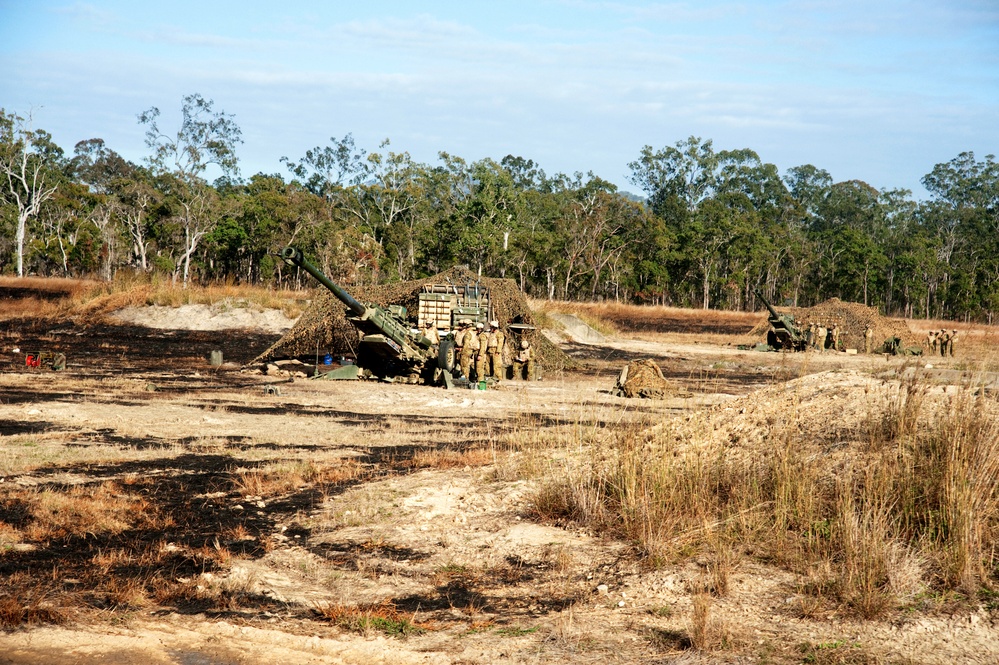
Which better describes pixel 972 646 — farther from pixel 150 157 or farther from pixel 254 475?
pixel 150 157

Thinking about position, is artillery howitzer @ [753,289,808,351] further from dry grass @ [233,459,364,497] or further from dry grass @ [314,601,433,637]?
dry grass @ [314,601,433,637]

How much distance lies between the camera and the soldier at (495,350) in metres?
21.6

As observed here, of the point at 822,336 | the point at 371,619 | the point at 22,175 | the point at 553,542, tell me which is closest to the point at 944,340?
the point at 822,336

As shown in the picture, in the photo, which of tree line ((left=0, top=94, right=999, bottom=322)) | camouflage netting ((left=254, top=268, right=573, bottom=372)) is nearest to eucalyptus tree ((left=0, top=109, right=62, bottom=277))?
tree line ((left=0, top=94, right=999, bottom=322))

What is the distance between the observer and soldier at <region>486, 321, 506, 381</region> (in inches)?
850

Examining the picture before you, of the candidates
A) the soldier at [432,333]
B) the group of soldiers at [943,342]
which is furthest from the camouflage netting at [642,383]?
the group of soldiers at [943,342]

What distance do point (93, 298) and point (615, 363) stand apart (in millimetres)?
19623

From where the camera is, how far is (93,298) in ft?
118

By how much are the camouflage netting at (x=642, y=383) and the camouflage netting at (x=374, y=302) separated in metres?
5.60

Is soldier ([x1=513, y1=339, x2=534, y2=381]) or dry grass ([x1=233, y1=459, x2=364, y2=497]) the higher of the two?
soldier ([x1=513, y1=339, x2=534, y2=381])

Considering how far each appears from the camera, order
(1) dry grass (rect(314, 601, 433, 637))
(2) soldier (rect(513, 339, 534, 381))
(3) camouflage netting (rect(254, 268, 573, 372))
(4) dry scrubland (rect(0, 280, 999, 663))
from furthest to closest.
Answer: (3) camouflage netting (rect(254, 268, 573, 372)) → (2) soldier (rect(513, 339, 534, 381)) → (1) dry grass (rect(314, 601, 433, 637)) → (4) dry scrubland (rect(0, 280, 999, 663))

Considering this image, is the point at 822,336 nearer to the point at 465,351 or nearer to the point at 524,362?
the point at 524,362

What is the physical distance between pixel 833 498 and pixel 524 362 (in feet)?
52.2

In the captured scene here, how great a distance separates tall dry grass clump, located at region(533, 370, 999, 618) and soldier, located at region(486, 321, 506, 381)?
1299cm
